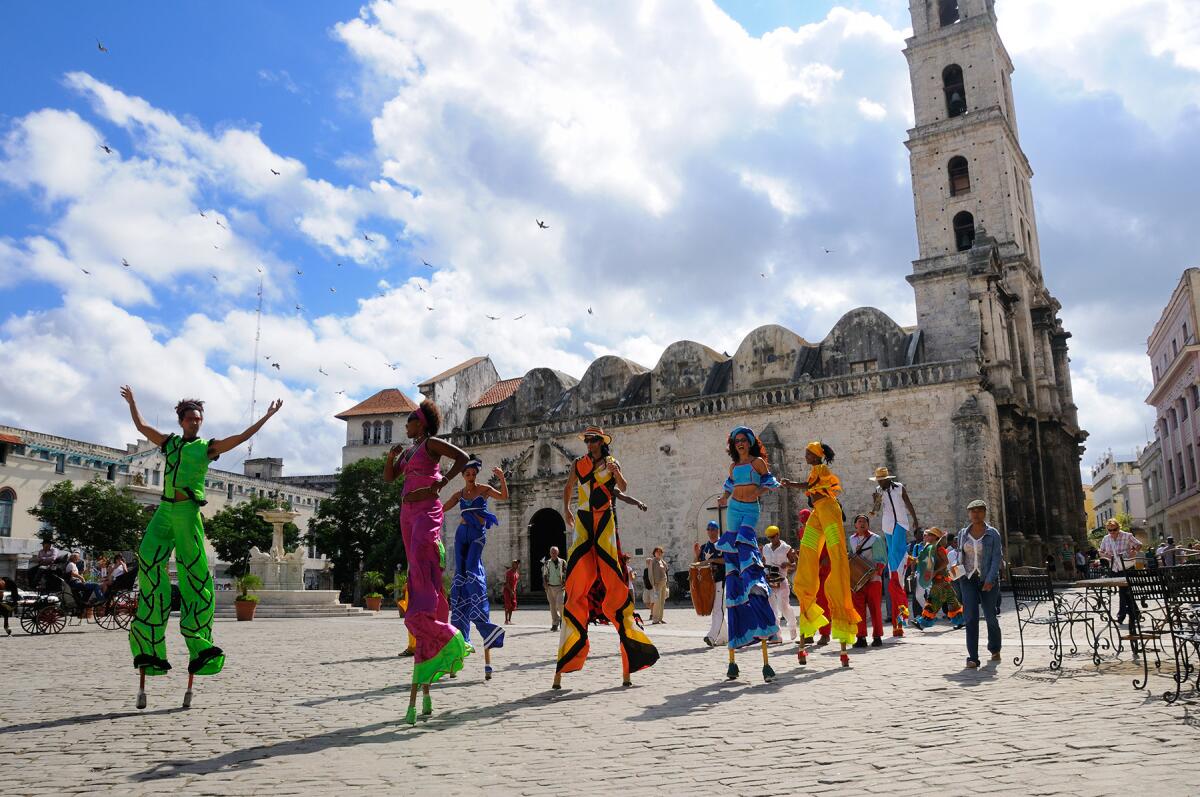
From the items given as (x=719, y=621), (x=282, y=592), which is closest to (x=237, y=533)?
(x=282, y=592)

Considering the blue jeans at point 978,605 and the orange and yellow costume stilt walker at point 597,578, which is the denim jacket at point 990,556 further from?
the orange and yellow costume stilt walker at point 597,578

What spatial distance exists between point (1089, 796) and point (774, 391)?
2560cm

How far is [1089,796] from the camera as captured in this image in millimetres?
3486

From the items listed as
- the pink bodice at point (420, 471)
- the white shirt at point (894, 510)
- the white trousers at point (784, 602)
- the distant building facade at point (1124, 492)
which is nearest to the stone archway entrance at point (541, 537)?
the white trousers at point (784, 602)

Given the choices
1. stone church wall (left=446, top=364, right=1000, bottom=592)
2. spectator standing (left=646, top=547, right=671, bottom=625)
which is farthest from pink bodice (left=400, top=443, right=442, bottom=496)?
stone church wall (left=446, top=364, right=1000, bottom=592)

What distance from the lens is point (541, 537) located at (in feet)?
110

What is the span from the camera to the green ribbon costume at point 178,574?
21.2 ft

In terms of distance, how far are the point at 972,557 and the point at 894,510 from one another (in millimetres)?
2560

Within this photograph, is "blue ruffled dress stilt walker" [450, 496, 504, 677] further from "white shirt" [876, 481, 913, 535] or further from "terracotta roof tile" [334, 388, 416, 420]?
"terracotta roof tile" [334, 388, 416, 420]

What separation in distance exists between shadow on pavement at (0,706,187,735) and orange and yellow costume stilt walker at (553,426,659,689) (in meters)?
2.96

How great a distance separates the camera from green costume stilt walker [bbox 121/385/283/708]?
645cm

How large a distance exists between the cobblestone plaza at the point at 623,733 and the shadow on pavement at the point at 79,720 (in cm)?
3

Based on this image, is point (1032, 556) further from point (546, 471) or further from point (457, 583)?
point (457, 583)

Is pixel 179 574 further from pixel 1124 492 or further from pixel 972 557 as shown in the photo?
pixel 1124 492
